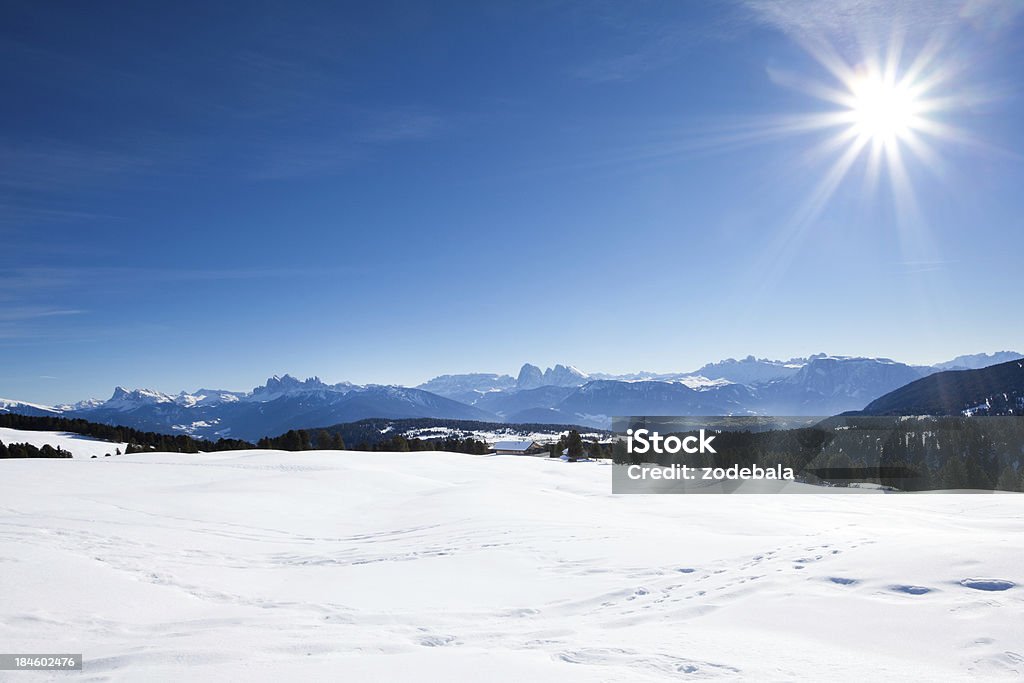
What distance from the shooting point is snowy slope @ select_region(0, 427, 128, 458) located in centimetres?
7881

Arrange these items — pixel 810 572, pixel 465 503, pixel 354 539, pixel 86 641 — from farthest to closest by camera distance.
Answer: pixel 465 503 → pixel 354 539 → pixel 810 572 → pixel 86 641

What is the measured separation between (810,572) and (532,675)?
7.58m

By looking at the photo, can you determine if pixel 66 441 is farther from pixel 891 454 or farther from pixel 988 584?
pixel 891 454

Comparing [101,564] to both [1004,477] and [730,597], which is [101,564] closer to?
[730,597]

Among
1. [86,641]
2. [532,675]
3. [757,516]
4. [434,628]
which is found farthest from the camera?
[757,516]

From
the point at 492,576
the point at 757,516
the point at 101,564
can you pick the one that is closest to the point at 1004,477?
the point at 757,516

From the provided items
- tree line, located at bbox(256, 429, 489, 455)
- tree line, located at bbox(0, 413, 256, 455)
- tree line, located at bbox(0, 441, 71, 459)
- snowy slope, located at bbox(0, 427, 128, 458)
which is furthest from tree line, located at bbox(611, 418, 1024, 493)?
snowy slope, located at bbox(0, 427, 128, 458)

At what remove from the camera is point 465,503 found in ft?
69.7

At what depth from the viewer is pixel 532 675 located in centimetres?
630

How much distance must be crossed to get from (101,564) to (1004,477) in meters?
80.4

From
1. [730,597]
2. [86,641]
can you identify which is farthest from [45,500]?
[730,597]

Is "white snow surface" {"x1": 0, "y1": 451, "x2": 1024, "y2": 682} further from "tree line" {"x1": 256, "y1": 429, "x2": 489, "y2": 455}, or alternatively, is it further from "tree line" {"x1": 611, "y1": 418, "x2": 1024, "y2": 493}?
"tree line" {"x1": 256, "y1": 429, "x2": 489, "y2": 455}

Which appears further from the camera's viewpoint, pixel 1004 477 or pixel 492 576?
pixel 1004 477

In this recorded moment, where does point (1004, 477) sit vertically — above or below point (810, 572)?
below
